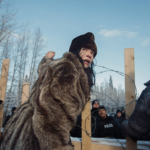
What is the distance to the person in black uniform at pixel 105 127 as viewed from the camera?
3332mm

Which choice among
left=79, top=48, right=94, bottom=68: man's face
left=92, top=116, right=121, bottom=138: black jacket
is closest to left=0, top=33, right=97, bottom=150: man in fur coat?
left=79, top=48, right=94, bottom=68: man's face

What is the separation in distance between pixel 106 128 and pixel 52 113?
2568 millimetres

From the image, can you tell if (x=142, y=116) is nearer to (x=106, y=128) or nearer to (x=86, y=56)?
(x=86, y=56)

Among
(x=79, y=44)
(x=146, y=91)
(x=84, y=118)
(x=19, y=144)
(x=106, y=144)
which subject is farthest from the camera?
(x=79, y=44)

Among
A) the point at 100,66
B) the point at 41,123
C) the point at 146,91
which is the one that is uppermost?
the point at 100,66

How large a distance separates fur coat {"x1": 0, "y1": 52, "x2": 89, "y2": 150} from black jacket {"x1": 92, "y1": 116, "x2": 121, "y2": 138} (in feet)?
7.26

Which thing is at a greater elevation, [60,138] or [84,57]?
[84,57]

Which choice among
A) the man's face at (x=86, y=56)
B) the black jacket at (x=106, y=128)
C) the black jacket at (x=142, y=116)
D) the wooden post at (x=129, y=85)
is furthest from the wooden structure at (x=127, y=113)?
the black jacket at (x=106, y=128)

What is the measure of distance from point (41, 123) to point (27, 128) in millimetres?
209

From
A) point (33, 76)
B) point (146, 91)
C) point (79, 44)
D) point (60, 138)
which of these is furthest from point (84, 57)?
point (33, 76)

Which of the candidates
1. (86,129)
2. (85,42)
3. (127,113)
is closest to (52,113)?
(86,129)

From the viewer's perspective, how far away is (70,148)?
4.20ft

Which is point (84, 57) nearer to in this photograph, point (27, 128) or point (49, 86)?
point (49, 86)

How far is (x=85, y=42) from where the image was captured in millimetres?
1938
